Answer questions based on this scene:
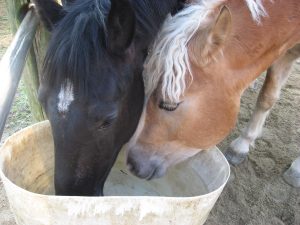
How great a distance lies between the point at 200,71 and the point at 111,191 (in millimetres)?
756

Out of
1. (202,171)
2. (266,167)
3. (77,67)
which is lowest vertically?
(266,167)

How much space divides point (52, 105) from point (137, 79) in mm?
333

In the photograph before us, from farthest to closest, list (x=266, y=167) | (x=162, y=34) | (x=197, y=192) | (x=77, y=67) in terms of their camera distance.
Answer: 1. (x=266, y=167)
2. (x=197, y=192)
3. (x=162, y=34)
4. (x=77, y=67)

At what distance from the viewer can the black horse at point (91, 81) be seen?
1275 millimetres

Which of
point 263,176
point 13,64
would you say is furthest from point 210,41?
point 263,176

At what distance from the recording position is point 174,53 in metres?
1.48

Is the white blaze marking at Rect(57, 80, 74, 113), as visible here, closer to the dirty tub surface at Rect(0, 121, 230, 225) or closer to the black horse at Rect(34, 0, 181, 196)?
the black horse at Rect(34, 0, 181, 196)

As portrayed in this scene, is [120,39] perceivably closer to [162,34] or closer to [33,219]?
[162,34]

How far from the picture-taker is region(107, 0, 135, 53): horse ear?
1.27 meters

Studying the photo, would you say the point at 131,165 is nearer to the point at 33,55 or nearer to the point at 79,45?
the point at 79,45

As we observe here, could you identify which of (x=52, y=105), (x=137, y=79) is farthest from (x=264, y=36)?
(x=52, y=105)

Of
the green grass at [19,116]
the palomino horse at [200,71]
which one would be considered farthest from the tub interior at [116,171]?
the green grass at [19,116]

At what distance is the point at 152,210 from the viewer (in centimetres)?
109

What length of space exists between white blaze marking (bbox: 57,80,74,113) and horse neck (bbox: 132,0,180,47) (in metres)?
0.34
